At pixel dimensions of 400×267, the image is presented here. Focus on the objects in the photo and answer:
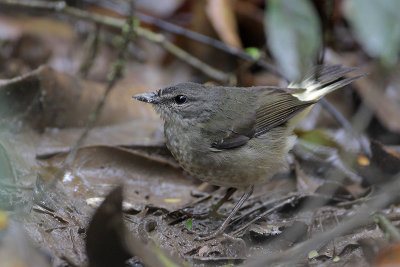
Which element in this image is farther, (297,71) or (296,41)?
(297,71)


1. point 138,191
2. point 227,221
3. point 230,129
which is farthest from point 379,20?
point 138,191

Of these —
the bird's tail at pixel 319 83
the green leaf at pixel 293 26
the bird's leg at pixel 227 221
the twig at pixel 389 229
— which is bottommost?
the bird's leg at pixel 227 221

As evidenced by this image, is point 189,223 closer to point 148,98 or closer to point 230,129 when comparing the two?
point 230,129

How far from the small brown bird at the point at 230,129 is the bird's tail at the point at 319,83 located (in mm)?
194

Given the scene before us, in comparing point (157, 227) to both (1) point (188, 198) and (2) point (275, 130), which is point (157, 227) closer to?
(1) point (188, 198)

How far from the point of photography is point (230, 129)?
15.1 feet

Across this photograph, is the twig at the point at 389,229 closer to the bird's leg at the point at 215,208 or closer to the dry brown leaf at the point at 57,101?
the bird's leg at the point at 215,208

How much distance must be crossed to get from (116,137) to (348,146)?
2.62m

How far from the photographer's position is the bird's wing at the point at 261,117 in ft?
14.9

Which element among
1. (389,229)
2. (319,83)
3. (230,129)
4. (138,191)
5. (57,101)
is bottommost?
(138,191)

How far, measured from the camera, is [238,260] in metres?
3.64

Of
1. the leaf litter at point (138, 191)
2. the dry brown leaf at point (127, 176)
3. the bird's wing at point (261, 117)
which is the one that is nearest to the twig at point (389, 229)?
the leaf litter at point (138, 191)

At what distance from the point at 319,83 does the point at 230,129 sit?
4.29 ft

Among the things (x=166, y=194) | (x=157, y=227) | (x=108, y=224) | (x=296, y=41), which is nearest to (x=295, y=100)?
(x=296, y=41)
